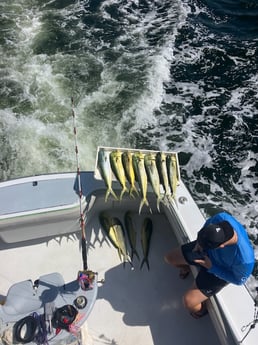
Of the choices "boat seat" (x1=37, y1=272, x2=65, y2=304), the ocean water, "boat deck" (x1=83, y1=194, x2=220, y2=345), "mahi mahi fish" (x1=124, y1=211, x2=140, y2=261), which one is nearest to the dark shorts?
"boat deck" (x1=83, y1=194, x2=220, y2=345)

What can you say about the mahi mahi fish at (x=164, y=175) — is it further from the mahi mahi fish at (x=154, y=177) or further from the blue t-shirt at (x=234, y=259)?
the blue t-shirt at (x=234, y=259)

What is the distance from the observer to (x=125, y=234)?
4.47 metres

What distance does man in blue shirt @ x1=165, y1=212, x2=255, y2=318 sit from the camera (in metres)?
3.27

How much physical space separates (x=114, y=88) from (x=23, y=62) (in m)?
2.02

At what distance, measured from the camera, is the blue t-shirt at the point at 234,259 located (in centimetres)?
333

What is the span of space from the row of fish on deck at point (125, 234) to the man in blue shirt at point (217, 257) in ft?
2.36

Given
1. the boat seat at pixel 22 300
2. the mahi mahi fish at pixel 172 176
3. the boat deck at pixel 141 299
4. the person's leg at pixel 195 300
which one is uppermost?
the mahi mahi fish at pixel 172 176

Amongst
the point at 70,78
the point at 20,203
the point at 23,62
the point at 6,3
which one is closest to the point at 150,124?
the point at 70,78

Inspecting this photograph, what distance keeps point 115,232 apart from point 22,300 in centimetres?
135

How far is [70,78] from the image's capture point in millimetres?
7652

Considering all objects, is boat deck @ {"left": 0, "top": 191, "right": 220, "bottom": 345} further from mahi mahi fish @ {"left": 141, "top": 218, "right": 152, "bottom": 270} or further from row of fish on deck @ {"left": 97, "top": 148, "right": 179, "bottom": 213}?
row of fish on deck @ {"left": 97, "top": 148, "right": 179, "bottom": 213}

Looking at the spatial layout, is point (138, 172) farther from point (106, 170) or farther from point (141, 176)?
point (106, 170)

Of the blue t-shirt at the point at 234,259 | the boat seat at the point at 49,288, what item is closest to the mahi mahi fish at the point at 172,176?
the blue t-shirt at the point at 234,259

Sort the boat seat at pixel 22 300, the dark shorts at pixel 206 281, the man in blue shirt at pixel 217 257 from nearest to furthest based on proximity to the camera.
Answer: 1. the man in blue shirt at pixel 217 257
2. the boat seat at pixel 22 300
3. the dark shorts at pixel 206 281
